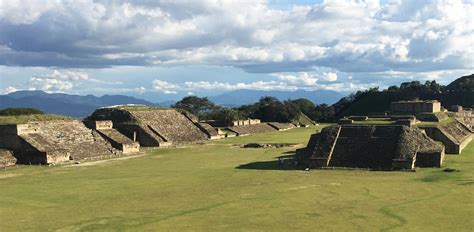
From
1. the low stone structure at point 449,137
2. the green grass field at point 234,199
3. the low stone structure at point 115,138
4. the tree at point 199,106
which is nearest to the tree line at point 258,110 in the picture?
the tree at point 199,106

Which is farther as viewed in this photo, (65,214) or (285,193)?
(285,193)

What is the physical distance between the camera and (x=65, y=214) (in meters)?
19.1

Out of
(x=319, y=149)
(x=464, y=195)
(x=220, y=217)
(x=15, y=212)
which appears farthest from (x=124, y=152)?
(x=464, y=195)

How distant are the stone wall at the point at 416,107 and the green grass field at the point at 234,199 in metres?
21.1

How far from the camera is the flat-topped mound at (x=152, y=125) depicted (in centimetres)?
5241

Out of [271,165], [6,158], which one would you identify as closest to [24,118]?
[6,158]

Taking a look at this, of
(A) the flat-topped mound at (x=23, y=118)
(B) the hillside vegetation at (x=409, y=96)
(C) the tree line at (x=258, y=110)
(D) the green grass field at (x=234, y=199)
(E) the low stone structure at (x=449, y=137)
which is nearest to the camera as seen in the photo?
(D) the green grass field at (x=234, y=199)

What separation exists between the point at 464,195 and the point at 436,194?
1.14 m

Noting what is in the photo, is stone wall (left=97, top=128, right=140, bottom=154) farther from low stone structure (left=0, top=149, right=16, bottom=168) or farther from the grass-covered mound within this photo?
low stone structure (left=0, top=149, right=16, bottom=168)

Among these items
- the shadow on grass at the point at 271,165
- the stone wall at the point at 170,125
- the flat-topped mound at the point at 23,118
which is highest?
the flat-topped mound at the point at 23,118

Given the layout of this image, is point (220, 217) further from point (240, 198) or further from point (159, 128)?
point (159, 128)

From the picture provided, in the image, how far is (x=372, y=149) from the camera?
32.3 meters

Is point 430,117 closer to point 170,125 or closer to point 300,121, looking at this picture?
point 170,125

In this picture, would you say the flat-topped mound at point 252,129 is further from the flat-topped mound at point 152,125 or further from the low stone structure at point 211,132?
the flat-topped mound at point 152,125
